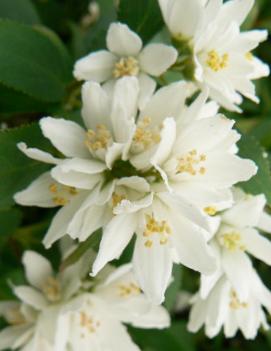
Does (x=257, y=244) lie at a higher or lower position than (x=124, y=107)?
lower

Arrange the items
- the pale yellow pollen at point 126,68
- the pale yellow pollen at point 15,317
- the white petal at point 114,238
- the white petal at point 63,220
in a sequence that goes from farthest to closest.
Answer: the pale yellow pollen at point 15,317 → the pale yellow pollen at point 126,68 → the white petal at point 63,220 → the white petal at point 114,238

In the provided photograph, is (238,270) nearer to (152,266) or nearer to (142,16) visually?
(152,266)

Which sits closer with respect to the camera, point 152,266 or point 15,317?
point 152,266

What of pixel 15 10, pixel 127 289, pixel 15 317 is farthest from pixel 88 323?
pixel 15 10

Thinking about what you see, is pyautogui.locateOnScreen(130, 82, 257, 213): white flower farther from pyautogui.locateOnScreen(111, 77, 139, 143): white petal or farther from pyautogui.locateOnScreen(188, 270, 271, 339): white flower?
pyautogui.locateOnScreen(188, 270, 271, 339): white flower

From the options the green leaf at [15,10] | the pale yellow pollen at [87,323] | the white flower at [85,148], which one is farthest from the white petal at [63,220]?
the green leaf at [15,10]

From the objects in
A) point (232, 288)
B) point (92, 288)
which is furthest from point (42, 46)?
point (232, 288)

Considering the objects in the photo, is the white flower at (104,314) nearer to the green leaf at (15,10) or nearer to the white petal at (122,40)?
the white petal at (122,40)

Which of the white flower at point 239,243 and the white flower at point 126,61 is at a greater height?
the white flower at point 126,61
